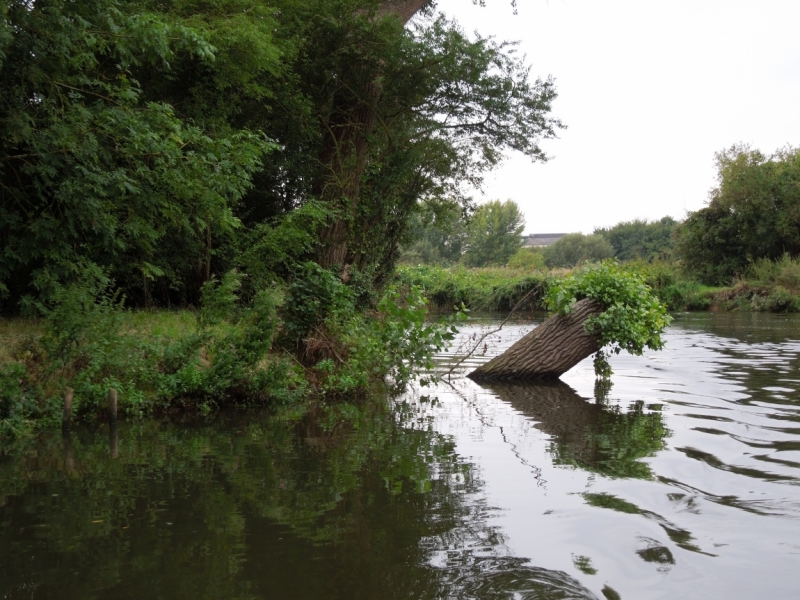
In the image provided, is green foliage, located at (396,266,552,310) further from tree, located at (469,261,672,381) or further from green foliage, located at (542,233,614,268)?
green foliage, located at (542,233,614,268)

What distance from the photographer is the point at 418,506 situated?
556 centimetres

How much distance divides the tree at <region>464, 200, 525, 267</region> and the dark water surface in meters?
87.3

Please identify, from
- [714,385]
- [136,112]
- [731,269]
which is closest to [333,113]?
[136,112]

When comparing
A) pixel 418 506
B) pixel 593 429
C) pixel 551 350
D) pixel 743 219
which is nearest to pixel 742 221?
pixel 743 219

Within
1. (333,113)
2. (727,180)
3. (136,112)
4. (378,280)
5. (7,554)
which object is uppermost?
(727,180)

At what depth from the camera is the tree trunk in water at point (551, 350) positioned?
12781 millimetres

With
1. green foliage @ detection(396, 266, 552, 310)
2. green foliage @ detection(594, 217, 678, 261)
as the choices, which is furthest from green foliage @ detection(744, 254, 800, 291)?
green foliage @ detection(594, 217, 678, 261)

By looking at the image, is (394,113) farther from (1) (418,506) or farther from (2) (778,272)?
(2) (778,272)

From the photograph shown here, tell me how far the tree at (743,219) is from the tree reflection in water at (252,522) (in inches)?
1693

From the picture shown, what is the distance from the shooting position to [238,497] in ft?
19.2

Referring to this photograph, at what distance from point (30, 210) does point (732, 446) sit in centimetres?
1015

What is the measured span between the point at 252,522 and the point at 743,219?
156 feet

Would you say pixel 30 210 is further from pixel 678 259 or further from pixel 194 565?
pixel 678 259

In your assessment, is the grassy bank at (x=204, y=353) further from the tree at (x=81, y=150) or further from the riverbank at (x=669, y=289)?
the riverbank at (x=669, y=289)
